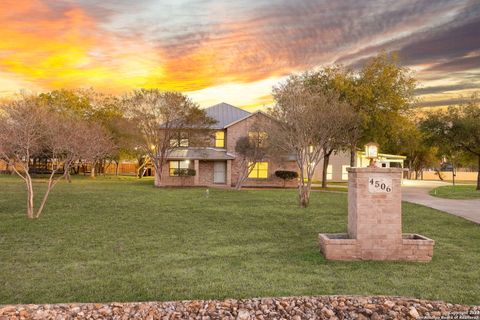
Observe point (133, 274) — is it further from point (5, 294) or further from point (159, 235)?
point (159, 235)

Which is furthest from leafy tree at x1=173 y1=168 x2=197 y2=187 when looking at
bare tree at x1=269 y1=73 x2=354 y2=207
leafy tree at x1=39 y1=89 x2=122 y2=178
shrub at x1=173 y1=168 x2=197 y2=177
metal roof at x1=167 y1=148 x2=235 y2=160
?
bare tree at x1=269 y1=73 x2=354 y2=207

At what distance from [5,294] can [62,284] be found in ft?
2.65

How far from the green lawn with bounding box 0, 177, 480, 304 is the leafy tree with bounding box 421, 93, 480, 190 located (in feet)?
67.7

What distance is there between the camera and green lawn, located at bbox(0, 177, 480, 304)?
20.6 ft

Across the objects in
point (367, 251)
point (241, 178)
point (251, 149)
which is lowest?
point (367, 251)

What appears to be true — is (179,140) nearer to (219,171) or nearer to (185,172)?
(185,172)

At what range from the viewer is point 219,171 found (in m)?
37.1

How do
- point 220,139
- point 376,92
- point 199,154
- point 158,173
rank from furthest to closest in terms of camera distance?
point 220,139
point 199,154
point 158,173
point 376,92

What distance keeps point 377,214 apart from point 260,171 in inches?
1148

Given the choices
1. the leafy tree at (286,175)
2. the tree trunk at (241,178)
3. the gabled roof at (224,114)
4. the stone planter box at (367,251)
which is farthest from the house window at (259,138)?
the stone planter box at (367,251)

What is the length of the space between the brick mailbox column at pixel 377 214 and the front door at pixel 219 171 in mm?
28949

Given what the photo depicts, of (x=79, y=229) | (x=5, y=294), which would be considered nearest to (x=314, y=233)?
(x=79, y=229)

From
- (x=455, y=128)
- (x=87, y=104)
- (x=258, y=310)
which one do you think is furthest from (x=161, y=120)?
(x=258, y=310)

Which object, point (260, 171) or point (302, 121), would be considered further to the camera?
point (260, 171)
